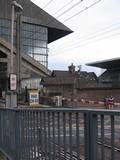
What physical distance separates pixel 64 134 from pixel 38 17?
290 feet

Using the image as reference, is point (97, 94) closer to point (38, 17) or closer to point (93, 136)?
point (38, 17)

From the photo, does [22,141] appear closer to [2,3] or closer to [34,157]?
[34,157]

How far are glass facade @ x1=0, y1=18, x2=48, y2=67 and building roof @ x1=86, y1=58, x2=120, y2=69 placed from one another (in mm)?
10668

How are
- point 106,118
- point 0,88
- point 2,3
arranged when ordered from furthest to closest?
point 2,3 < point 0,88 < point 106,118

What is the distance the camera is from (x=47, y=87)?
73.7 metres

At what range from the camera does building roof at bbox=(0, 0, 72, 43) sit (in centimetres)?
8694

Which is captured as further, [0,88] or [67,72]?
[67,72]

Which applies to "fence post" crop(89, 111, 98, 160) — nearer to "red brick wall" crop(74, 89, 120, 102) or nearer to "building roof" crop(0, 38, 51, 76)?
"red brick wall" crop(74, 89, 120, 102)

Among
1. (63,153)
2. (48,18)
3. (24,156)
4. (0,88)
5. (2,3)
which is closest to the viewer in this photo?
(63,153)

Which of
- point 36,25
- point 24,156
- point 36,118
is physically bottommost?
point 24,156

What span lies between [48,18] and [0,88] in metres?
23.8

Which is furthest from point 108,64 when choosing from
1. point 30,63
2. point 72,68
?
point 30,63

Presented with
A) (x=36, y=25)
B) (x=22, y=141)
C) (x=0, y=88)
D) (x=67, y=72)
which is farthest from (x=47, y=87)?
(x=22, y=141)

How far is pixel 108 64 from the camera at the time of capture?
90.4 metres
